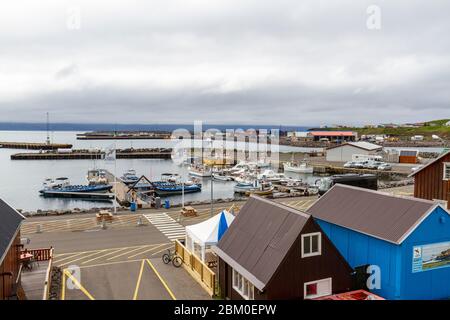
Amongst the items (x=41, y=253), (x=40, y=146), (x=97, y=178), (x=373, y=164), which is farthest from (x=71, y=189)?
(x=40, y=146)

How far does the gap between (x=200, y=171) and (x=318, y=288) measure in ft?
229

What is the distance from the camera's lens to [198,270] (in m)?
19.2

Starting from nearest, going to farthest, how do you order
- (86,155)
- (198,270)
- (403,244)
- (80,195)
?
(403,244) → (198,270) → (80,195) → (86,155)

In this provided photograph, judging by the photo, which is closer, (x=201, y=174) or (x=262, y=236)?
(x=262, y=236)

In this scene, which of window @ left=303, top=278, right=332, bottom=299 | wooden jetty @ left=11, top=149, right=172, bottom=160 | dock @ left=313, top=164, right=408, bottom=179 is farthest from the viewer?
wooden jetty @ left=11, top=149, right=172, bottom=160

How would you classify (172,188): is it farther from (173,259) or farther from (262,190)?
(173,259)

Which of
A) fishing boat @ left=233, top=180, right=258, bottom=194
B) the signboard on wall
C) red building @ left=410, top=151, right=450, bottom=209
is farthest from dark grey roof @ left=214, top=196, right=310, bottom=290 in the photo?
fishing boat @ left=233, top=180, right=258, bottom=194

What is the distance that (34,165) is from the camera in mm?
121125

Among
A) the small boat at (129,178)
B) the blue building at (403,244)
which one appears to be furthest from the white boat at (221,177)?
the blue building at (403,244)

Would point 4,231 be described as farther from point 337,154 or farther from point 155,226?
point 337,154

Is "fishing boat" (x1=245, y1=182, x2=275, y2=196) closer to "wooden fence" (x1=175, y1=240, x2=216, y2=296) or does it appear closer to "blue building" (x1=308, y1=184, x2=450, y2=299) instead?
"wooden fence" (x1=175, y1=240, x2=216, y2=296)

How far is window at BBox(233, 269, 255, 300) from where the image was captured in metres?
14.5

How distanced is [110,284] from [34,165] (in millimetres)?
116820
